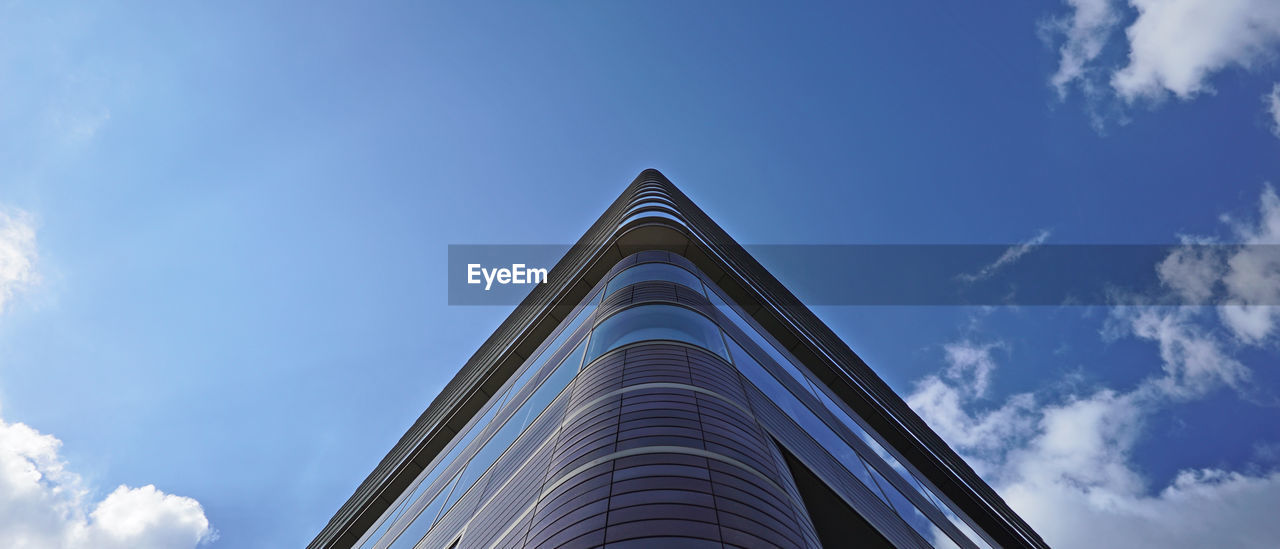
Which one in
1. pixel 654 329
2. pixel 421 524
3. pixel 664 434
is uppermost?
pixel 654 329

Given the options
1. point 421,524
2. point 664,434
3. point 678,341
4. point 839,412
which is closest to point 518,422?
point 421,524

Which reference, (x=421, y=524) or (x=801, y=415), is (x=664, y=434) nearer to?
(x=801, y=415)

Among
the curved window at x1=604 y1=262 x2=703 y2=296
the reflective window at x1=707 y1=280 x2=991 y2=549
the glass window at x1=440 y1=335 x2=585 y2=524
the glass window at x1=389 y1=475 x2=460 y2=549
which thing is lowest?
the glass window at x1=389 y1=475 x2=460 y2=549

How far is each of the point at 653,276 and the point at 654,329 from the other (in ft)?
12.4

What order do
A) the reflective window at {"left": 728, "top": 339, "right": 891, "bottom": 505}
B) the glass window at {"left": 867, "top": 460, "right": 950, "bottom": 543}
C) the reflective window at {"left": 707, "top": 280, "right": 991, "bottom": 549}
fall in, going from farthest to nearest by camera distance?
the reflective window at {"left": 707, "top": 280, "right": 991, "bottom": 549} < the glass window at {"left": 867, "top": 460, "right": 950, "bottom": 543} < the reflective window at {"left": 728, "top": 339, "right": 891, "bottom": 505}

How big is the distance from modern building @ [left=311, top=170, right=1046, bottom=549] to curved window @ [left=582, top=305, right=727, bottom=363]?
50 millimetres

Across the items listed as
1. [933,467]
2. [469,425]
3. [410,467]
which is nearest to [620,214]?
[469,425]

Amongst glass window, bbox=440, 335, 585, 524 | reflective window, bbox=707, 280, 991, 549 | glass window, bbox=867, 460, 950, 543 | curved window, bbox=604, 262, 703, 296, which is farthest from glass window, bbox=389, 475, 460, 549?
glass window, bbox=867, 460, 950, 543

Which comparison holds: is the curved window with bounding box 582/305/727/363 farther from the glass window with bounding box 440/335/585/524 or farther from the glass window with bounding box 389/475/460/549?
the glass window with bounding box 389/475/460/549

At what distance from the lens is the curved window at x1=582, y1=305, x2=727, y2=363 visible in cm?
1150

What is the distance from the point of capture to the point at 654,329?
460 inches

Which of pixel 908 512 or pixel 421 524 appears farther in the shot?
pixel 421 524

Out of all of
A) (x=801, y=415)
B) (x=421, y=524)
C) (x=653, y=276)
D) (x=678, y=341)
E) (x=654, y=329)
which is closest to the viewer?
(x=678, y=341)

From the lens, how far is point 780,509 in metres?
7.04
